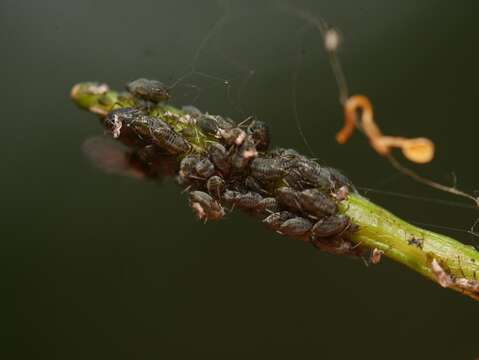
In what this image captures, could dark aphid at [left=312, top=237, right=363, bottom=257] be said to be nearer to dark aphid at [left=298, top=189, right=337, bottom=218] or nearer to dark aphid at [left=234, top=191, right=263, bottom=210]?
dark aphid at [left=298, top=189, right=337, bottom=218]

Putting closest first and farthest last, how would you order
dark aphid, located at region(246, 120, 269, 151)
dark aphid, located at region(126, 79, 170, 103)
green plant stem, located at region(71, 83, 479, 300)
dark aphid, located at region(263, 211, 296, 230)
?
green plant stem, located at region(71, 83, 479, 300) → dark aphid, located at region(263, 211, 296, 230) → dark aphid, located at region(246, 120, 269, 151) → dark aphid, located at region(126, 79, 170, 103)

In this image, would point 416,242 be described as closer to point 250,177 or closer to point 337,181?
point 337,181

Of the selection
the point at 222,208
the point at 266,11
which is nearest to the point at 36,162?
the point at 266,11

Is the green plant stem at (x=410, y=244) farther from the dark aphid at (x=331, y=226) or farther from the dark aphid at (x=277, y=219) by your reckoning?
the dark aphid at (x=277, y=219)

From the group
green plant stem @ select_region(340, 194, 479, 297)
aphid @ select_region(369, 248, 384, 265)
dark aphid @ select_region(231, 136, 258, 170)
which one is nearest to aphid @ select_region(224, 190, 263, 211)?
dark aphid @ select_region(231, 136, 258, 170)

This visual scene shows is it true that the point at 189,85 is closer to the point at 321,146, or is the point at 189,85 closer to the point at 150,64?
the point at 150,64

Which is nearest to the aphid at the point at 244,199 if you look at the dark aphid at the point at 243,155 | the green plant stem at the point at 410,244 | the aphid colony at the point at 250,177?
the aphid colony at the point at 250,177

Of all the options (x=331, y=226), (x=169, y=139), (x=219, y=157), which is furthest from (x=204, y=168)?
(x=331, y=226)
